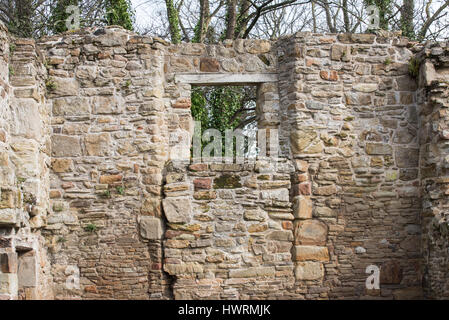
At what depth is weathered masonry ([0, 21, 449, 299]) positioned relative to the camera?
6.19 m

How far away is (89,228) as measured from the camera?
623 centimetres

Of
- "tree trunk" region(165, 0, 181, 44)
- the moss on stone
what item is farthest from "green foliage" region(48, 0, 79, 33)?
the moss on stone

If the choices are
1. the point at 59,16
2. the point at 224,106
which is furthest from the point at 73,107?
the point at 224,106

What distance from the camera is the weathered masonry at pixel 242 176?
6.19 m

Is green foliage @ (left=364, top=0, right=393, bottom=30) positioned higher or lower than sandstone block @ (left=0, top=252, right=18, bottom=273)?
higher

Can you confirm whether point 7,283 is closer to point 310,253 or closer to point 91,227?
point 91,227

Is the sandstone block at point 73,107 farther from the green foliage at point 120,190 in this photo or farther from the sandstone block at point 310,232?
the sandstone block at point 310,232

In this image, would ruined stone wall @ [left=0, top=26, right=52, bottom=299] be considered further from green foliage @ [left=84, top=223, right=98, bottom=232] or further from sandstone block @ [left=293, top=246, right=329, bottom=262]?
sandstone block @ [left=293, top=246, right=329, bottom=262]

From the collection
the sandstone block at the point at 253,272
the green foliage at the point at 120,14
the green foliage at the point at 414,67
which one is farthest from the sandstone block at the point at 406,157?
the green foliage at the point at 120,14

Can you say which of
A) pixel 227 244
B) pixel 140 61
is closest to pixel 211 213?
pixel 227 244

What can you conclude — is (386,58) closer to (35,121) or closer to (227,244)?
(227,244)

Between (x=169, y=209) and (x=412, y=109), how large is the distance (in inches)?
133

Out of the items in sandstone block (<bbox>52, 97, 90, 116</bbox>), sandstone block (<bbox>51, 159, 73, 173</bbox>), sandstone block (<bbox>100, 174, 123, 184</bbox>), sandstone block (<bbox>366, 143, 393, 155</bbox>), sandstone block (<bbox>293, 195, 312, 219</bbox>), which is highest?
sandstone block (<bbox>52, 97, 90, 116</bbox>)

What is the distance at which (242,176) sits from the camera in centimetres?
630
